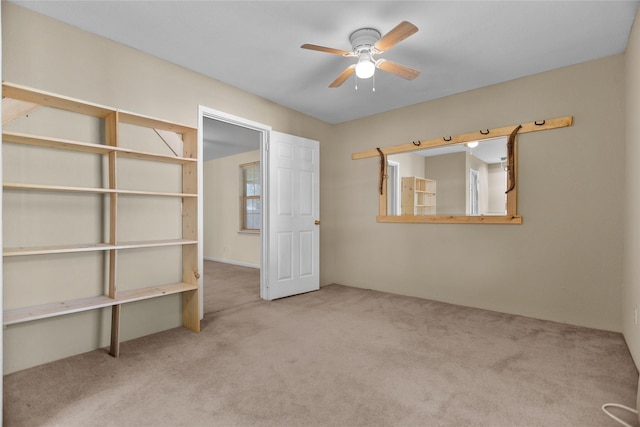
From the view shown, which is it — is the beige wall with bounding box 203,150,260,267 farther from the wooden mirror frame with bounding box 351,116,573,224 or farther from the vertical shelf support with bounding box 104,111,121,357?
the vertical shelf support with bounding box 104,111,121,357

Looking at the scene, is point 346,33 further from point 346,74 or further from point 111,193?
point 111,193

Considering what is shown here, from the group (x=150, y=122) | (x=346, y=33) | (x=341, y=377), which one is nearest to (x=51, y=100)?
(x=150, y=122)

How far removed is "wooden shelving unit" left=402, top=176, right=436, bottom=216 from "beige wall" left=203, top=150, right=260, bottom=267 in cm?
346

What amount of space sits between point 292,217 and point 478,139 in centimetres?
238

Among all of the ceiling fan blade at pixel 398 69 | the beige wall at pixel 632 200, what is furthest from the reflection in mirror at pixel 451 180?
the ceiling fan blade at pixel 398 69

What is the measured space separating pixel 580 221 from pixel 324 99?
294cm

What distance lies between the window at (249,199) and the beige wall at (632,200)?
5762mm

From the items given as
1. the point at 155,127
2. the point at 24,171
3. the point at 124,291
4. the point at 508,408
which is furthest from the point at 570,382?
the point at 24,171

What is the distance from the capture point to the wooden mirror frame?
10.5 feet

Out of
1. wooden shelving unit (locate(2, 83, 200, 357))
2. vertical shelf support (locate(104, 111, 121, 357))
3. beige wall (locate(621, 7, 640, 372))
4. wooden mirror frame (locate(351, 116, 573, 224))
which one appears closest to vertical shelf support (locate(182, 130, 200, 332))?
wooden shelving unit (locate(2, 83, 200, 357))

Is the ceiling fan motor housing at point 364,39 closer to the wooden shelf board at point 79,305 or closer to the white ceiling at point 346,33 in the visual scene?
the white ceiling at point 346,33

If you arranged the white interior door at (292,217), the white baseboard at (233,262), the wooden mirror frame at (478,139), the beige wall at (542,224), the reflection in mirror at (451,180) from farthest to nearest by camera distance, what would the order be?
the white baseboard at (233,262) < the white interior door at (292,217) < the reflection in mirror at (451,180) < the wooden mirror frame at (478,139) < the beige wall at (542,224)

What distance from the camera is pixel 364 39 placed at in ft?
8.09

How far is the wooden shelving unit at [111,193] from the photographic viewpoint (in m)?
2.06
